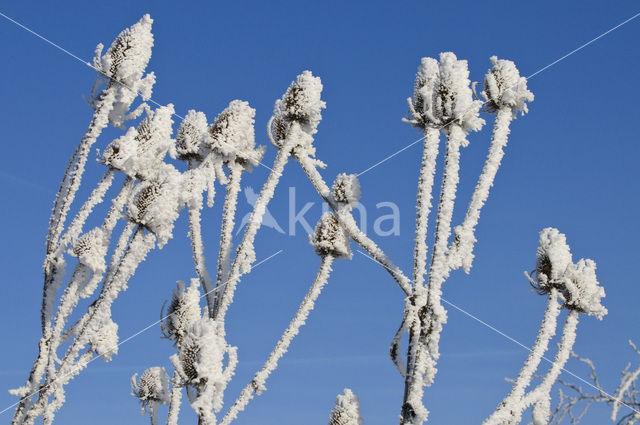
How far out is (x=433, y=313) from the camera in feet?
20.4

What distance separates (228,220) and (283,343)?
1620mm

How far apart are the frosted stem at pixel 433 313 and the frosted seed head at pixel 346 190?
1239mm

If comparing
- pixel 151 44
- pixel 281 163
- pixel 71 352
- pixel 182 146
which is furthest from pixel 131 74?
pixel 71 352

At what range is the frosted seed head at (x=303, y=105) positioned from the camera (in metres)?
7.97

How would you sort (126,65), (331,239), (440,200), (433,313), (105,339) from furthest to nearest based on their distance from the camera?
(105,339)
(126,65)
(331,239)
(440,200)
(433,313)

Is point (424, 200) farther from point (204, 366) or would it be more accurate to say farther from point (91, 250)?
point (91, 250)

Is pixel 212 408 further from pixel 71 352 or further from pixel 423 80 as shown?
pixel 423 80

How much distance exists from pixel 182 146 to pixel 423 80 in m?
3.41

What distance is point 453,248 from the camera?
6629mm

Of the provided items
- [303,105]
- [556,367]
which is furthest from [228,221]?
[556,367]

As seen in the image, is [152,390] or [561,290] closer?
[561,290]

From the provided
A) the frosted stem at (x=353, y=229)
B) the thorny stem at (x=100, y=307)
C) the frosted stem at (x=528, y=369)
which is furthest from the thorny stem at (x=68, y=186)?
the frosted stem at (x=528, y=369)

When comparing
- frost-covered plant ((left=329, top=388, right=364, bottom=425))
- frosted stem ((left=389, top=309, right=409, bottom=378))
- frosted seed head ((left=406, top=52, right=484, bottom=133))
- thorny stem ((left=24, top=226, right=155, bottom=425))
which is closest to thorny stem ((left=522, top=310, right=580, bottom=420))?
frosted stem ((left=389, top=309, right=409, bottom=378))

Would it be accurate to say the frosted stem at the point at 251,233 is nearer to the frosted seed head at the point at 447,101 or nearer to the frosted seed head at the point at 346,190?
the frosted seed head at the point at 346,190
